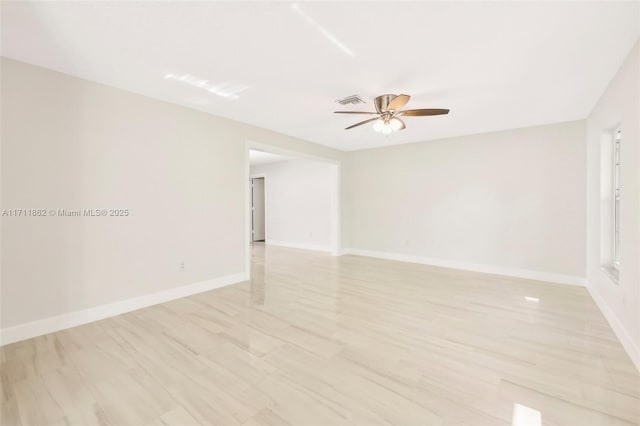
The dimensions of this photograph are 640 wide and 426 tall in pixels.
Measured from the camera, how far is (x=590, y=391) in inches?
68.8

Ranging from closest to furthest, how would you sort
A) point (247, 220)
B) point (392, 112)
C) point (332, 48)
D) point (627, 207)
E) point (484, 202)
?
point (332, 48) → point (627, 207) → point (392, 112) → point (247, 220) → point (484, 202)

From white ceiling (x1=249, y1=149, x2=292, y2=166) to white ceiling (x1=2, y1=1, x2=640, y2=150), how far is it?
321 centimetres

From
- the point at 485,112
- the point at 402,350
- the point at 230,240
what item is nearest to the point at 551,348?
the point at 402,350

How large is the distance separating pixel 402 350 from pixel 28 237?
11.4 feet

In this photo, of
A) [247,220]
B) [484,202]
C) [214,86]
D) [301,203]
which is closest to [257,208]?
[301,203]

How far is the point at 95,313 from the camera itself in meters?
2.83

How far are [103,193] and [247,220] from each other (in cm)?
188

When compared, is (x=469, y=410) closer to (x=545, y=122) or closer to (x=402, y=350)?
(x=402, y=350)

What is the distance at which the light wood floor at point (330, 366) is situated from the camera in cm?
158

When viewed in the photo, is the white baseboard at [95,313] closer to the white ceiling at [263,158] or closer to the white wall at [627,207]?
the white ceiling at [263,158]

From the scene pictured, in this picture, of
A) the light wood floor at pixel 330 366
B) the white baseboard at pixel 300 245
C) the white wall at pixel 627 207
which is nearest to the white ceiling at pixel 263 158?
the white baseboard at pixel 300 245

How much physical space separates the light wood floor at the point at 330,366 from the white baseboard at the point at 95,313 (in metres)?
0.10

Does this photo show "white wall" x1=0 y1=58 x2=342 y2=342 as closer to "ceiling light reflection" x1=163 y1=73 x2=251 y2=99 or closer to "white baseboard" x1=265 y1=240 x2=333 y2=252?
"ceiling light reflection" x1=163 y1=73 x2=251 y2=99

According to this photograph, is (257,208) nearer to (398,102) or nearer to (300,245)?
(300,245)
